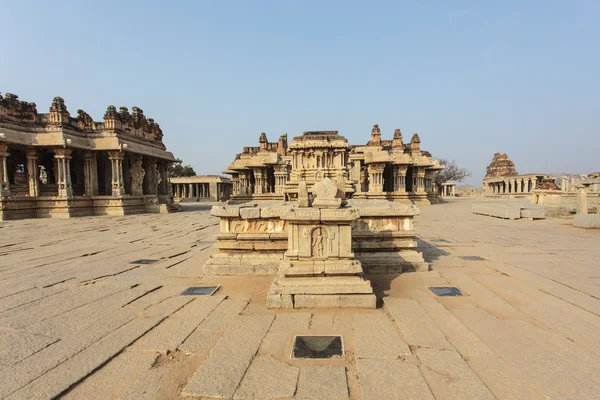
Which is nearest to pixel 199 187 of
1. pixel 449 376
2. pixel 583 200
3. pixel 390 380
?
pixel 583 200

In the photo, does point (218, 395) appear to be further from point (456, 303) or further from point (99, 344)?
point (456, 303)

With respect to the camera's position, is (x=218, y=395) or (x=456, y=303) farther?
(x=456, y=303)

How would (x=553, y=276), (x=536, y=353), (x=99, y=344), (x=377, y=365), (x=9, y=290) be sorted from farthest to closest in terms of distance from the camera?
(x=553, y=276), (x=9, y=290), (x=99, y=344), (x=536, y=353), (x=377, y=365)

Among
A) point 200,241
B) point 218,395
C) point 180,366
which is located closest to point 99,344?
point 180,366

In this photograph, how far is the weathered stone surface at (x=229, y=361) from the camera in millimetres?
1968

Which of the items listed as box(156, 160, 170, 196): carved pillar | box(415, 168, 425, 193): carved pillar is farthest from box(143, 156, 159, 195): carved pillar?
box(415, 168, 425, 193): carved pillar

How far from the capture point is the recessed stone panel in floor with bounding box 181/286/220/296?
12.8 ft

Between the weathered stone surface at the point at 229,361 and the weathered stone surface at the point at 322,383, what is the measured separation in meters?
0.45

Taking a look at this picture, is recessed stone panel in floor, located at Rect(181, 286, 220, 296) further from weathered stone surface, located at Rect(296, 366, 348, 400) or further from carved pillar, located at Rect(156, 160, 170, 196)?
A: carved pillar, located at Rect(156, 160, 170, 196)

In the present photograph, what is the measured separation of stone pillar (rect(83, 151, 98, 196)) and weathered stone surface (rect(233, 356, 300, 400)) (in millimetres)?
19789

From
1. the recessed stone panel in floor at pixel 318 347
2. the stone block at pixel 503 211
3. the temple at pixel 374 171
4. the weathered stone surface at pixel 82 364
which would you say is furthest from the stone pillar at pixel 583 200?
the weathered stone surface at pixel 82 364

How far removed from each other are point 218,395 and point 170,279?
10.0 feet

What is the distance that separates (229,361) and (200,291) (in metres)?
1.89

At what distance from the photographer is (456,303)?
3477 mm
